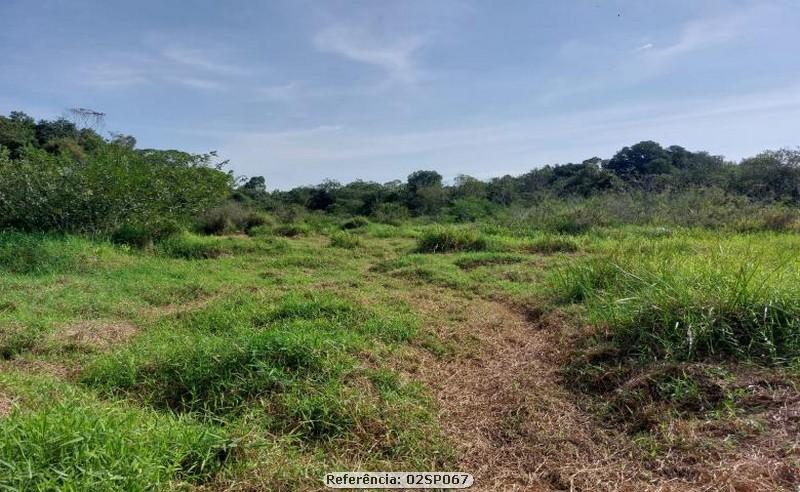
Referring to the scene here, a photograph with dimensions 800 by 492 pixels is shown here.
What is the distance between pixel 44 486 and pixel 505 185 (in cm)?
2728

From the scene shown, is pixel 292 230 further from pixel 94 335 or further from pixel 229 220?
pixel 94 335

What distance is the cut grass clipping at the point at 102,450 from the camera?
178 cm

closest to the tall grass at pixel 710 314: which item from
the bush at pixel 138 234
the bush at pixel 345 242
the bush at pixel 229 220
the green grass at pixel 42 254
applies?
the green grass at pixel 42 254

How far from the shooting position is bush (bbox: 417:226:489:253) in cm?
1031

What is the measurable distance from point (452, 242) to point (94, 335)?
23.6 feet

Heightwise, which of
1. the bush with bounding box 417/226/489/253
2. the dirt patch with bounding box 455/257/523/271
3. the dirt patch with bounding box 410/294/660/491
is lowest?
the dirt patch with bounding box 410/294/660/491

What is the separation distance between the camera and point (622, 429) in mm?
2641

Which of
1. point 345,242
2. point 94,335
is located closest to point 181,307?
point 94,335

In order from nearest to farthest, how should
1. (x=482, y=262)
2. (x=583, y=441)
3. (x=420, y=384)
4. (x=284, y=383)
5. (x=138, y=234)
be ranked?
(x=583, y=441), (x=284, y=383), (x=420, y=384), (x=482, y=262), (x=138, y=234)

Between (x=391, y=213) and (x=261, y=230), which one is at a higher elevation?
(x=391, y=213)

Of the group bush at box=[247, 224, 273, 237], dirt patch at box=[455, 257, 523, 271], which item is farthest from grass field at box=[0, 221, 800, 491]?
bush at box=[247, 224, 273, 237]

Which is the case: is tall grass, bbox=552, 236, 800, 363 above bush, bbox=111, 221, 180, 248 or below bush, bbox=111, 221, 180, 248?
below

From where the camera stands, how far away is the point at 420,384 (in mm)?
3168

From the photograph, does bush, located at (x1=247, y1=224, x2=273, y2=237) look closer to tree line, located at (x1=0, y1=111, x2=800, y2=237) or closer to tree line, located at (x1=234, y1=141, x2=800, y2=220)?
tree line, located at (x1=0, y1=111, x2=800, y2=237)
